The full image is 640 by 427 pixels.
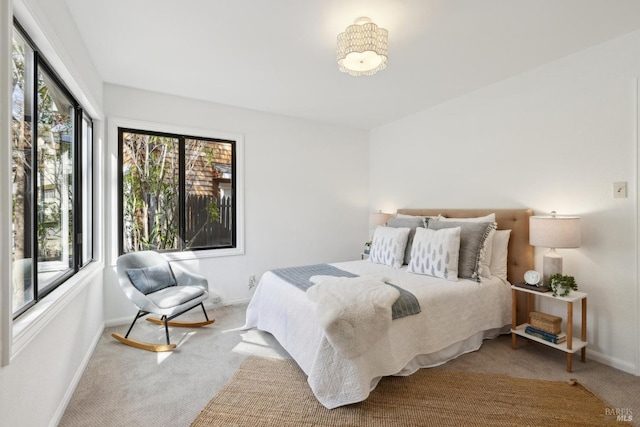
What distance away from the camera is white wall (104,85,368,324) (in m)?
3.32

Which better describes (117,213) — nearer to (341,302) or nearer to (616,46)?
(341,302)

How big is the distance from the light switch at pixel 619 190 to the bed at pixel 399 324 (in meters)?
0.65

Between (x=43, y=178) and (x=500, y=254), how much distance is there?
3.73m

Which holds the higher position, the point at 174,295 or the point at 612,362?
the point at 174,295

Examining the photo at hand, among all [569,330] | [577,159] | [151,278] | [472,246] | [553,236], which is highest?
[577,159]

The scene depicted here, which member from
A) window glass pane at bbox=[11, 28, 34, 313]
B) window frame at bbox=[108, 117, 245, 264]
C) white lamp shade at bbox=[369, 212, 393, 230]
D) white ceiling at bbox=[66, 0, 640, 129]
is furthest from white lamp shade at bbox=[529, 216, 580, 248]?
window glass pane at bbox=[11, 28, 34, 313]

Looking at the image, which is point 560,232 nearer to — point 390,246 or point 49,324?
point 390,246

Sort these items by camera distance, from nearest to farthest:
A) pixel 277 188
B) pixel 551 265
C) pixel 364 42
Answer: pixel 364 42
pixel 551 265
pixel 277 188

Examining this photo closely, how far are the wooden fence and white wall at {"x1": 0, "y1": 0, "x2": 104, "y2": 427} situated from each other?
4.05ft

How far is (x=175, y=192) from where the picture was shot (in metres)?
3.63

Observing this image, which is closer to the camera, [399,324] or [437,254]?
[399,324]

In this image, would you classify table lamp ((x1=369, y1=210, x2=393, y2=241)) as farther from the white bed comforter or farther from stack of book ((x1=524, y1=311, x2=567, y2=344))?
stack of book ((x1=524, y1=311, x2=567, y2=344))

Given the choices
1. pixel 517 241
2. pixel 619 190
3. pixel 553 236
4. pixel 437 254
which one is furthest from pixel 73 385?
pixel 619 190

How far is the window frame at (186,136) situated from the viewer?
10.5 feet
